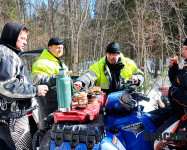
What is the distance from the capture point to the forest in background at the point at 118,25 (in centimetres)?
667

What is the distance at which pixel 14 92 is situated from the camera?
5.20ft

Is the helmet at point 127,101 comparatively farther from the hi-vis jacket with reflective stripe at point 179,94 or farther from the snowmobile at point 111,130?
the hi-vis jacket with reflective stripe at point 179,94

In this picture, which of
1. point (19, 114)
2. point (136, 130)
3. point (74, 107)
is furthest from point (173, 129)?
point (19, 114)

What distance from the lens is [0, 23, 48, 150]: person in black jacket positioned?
1568mm

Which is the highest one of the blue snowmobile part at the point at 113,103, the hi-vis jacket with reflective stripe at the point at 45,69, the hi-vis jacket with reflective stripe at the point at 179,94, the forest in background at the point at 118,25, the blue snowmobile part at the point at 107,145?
the forest in background at the point at 118,25

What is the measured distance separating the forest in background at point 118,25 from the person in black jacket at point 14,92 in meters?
4.42

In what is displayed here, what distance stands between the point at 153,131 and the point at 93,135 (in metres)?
0.84

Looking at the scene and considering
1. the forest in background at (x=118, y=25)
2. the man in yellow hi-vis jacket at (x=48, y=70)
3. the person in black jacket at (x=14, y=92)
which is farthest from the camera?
the forest in background at (x=118, y=25)

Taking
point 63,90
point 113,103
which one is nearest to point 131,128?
point 113,103

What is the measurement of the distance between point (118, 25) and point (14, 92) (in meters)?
13.5

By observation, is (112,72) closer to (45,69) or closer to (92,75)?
(92,75)

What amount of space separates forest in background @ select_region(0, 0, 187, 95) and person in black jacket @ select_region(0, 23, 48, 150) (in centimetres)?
442

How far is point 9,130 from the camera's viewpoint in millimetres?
1736

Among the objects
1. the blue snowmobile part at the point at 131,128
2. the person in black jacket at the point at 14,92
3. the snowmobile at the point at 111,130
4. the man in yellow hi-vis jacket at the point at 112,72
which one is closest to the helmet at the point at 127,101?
the snowmobile at the point at 111,130
